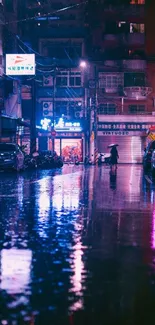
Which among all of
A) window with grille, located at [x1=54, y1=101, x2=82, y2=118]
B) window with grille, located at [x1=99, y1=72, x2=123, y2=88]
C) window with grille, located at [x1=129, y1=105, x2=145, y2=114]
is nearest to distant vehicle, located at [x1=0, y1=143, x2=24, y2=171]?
window with grille, located at [x1=54, y1=101, x2=82, y2=118]

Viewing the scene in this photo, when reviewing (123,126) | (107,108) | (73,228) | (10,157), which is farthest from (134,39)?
(73,228)

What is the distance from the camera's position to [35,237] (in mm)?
10195

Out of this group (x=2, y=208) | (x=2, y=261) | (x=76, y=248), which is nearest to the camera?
(x=2, y=261)

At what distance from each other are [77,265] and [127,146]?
7188 centimetres

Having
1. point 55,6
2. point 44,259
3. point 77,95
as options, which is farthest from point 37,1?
point 44,259

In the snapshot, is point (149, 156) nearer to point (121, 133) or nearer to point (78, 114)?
point (78, 114)

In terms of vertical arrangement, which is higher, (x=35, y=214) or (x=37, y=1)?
(x=37, y=1)

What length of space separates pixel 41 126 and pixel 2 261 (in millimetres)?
66031

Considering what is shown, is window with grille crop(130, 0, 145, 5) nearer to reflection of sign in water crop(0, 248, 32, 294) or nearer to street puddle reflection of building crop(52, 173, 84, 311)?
street puddle reflection of building crop(52, 173, 84, 311)

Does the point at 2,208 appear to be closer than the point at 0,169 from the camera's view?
Yes

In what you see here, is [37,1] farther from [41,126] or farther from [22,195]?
[22,195]

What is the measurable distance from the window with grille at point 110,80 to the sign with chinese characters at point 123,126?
4570 millimetres

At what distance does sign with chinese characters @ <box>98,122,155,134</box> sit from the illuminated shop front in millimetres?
2737

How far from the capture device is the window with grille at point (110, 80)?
7662 centimetres
